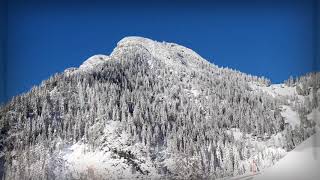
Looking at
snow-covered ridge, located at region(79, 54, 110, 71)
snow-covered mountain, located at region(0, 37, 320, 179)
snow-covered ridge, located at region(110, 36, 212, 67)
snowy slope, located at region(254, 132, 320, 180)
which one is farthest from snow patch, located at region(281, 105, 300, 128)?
snow-covered ridge, located at region(79, 54, 110, 71)

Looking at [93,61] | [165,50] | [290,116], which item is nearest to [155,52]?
[165,50]

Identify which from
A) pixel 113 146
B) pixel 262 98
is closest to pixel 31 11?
pixel 113 146

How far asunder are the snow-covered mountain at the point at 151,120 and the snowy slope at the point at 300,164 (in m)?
0.26

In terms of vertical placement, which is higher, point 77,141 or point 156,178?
point 77,141

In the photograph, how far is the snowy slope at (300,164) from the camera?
665cm

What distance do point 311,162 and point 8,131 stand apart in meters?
3.80

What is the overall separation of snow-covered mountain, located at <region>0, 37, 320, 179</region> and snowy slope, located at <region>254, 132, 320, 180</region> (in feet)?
0.84

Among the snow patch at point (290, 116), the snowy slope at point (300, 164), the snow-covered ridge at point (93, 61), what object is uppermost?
the snow-covered ridge at point (93, 61)

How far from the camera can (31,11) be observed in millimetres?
7273

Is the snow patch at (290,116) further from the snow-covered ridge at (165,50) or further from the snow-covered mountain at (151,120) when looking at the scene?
the snow-covered ridge at (165,50)

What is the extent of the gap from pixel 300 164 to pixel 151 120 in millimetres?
2707

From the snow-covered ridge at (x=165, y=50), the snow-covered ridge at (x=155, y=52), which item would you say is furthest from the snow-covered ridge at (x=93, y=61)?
the snow-covered ridge at (x=165, y=50)

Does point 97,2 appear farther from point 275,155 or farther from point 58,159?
point 275,155

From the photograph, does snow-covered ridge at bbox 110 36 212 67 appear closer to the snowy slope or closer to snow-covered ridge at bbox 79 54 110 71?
snow-covered ridge at bbox 79 54 110 71
